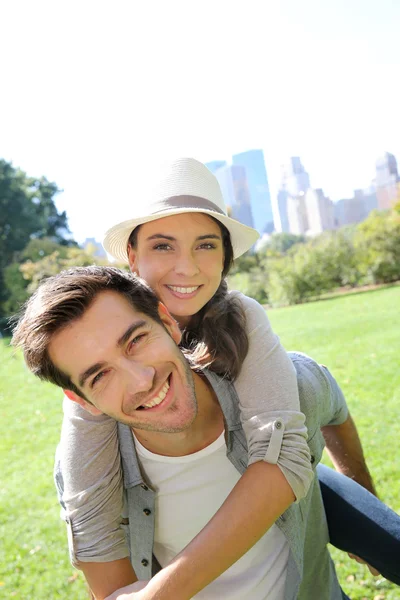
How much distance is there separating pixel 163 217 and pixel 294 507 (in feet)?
4.29

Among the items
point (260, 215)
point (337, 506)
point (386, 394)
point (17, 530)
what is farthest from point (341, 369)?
point (260, 215)

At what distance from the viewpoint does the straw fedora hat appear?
214 centimetres

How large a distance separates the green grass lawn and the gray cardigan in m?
0.74

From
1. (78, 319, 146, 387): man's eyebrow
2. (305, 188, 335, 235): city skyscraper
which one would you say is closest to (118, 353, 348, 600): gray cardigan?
(78, 319, 146, 387): man's eyebrow

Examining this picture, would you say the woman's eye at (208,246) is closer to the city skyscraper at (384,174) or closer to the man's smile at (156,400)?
the man's smile at (156,400)

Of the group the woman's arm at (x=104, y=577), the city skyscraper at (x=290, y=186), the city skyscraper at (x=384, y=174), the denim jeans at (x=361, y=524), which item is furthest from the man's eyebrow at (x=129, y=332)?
the city skyscraper at (x=290, y=186)

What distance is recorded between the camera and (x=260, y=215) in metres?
76.1

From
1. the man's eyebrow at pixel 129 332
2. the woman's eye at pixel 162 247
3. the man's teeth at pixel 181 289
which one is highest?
the woman's eye at pixel 162 247

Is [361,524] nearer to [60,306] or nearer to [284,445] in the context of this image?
[284,445]

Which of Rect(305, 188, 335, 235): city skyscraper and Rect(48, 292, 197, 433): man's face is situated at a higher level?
Rect(48, 292, 197, 433): man's face

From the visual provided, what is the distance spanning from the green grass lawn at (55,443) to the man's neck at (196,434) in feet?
2.12

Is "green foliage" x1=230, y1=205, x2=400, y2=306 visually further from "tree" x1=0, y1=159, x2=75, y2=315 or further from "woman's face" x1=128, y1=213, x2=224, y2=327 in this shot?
"woman's face" x1=128, y1=213, x2=224, y2=327

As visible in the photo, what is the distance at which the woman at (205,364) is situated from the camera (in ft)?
5.66

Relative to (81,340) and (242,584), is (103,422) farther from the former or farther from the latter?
(242,584)
